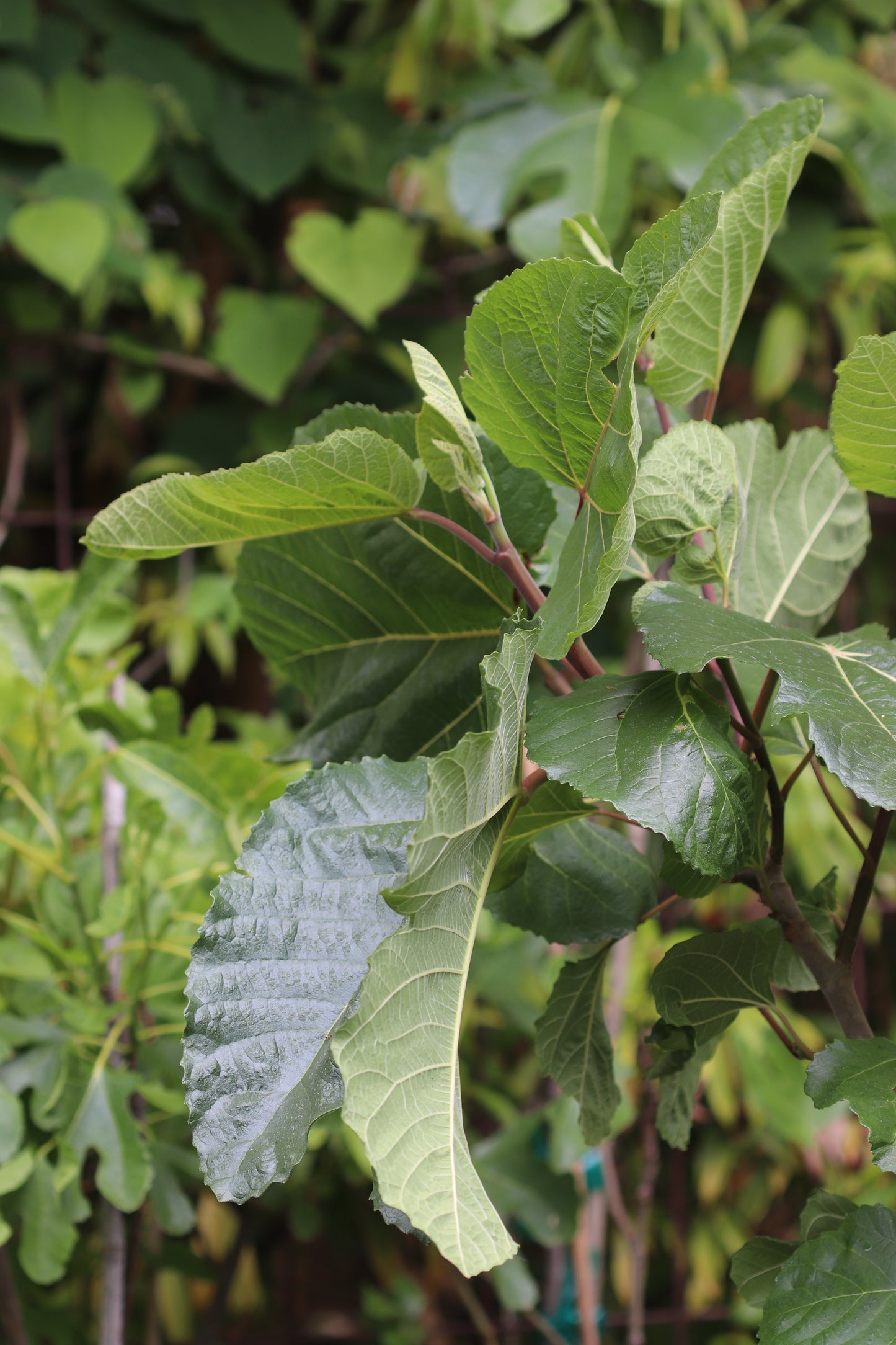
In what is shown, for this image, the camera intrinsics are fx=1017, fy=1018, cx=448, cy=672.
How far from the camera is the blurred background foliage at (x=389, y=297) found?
1.19 metres

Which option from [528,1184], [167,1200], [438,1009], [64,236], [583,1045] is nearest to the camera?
[438,1009]

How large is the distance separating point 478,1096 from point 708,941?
Answer: 86cm

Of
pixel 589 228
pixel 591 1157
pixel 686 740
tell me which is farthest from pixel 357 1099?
pixel 591 1157

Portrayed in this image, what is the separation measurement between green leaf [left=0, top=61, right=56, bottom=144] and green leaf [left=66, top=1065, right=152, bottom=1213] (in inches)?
46.0

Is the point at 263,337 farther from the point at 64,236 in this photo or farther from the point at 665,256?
the point at 665,256

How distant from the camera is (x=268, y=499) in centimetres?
34

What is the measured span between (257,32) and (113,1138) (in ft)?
4.58

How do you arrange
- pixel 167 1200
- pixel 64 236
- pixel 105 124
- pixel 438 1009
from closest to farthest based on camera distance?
pixel 438 1009 < pixel 167 1200 < pixel 64 236 < pixel 105 124

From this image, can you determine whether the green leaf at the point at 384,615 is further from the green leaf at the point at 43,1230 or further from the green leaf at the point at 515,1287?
the green leaf at the point at 515,1287

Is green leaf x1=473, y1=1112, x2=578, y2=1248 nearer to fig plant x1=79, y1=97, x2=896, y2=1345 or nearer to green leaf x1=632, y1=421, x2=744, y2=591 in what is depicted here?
fig plant x1=79, y1=97, x2=896, y2=1345

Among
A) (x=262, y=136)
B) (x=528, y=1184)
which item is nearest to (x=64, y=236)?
(x=262, y=136)

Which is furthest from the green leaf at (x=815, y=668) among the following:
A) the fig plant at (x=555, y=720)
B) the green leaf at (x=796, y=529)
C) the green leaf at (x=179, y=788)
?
the green leaf at (x=179, y=788)

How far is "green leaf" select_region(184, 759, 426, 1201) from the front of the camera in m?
0.27

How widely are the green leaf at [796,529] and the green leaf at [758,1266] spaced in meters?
0.24
